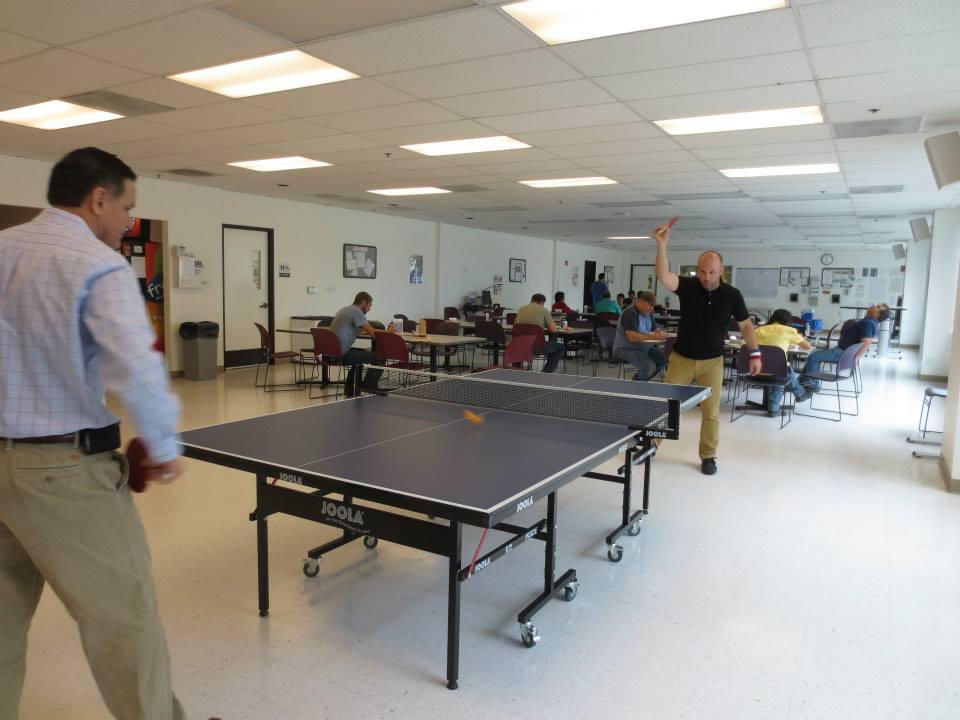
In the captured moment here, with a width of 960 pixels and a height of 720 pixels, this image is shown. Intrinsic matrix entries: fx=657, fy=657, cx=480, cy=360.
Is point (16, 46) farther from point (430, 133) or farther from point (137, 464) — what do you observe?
point (137, 464)

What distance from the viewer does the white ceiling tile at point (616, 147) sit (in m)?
5.82

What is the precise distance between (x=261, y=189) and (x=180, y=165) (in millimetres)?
1933

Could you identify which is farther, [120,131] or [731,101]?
[120,131]

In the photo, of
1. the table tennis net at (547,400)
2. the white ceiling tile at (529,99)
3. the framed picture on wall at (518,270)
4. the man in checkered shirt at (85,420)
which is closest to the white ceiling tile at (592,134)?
the white ceiling tile at (529,99)

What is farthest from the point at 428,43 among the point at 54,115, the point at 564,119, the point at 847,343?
the point at 847,343

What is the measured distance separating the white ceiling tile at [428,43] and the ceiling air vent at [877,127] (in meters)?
2.92

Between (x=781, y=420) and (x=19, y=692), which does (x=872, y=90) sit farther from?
(x=19, y=692)

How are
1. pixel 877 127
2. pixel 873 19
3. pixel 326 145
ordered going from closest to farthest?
pixel 873 19
pixel 877 127
pixel 326 145

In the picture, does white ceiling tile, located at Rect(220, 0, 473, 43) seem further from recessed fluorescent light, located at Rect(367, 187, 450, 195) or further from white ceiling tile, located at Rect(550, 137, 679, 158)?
recessed fluorescent light, located at Rect(367, 187, 450, 195)

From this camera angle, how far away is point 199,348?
8688 millimetres

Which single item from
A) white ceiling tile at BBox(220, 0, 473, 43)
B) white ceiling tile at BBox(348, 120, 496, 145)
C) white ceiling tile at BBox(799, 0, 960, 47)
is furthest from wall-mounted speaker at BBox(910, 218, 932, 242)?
white ceiling tile at BBox(220, 0, 473, 43)

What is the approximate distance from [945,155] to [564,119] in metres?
2.88

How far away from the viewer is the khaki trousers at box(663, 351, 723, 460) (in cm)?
486

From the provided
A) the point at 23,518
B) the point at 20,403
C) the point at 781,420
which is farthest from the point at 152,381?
the point at 781,420
